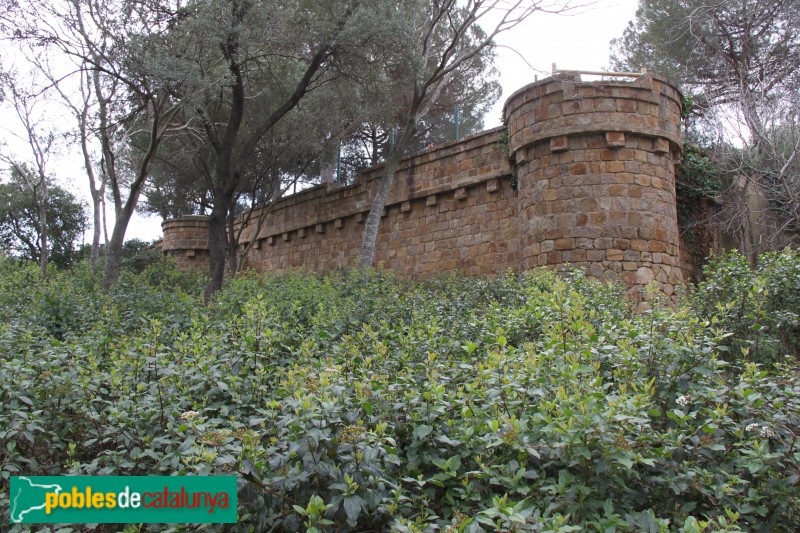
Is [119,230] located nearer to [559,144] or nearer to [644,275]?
[559,144]

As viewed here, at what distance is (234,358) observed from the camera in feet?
13.6

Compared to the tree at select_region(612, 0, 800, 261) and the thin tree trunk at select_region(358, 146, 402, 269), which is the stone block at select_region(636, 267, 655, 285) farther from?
the thin tree trunk at select_region(358, 146, 402, 269)

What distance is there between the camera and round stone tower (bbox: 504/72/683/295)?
9.67m

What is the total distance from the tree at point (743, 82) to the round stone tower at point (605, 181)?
77.1 inches

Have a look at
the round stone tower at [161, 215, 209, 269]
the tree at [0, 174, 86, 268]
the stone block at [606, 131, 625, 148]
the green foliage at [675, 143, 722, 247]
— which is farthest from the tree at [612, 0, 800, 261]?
the tree at [0, 174, 86, 268]

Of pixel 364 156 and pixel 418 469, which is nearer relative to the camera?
pixel 418 469

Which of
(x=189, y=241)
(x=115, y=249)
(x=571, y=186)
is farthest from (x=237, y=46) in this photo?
(x=189, y=241)

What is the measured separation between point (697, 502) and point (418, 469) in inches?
47.4

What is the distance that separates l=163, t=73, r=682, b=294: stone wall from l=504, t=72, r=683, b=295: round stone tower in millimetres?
15

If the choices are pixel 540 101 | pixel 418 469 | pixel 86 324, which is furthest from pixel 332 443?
pixel 540 101

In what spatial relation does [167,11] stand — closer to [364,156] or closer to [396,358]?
[396,358]

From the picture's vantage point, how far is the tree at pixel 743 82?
39.0 feet

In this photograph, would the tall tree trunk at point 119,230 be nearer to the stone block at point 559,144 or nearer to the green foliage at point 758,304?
the stone block at point 559,144

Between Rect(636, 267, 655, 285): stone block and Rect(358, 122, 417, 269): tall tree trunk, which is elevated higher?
Rect(358, 122, 417, 269): tall tree trunk
